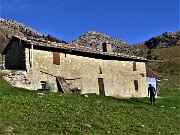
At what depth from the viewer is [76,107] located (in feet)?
70.0

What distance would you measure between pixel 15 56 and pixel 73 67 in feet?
19.3

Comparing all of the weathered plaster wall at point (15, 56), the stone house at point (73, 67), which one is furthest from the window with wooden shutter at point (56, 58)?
the weathered plaster wall at point (15, 56)

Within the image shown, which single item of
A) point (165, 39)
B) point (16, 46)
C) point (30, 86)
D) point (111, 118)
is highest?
point (165, 39)

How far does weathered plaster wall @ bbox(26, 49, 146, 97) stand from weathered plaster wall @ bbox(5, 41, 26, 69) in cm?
109

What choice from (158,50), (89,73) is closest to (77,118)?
(89,73)

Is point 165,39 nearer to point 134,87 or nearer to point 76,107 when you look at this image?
point 134,87

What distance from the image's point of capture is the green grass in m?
15.7

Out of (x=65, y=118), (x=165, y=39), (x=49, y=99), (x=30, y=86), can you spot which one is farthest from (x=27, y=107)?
(x=165, y=39)

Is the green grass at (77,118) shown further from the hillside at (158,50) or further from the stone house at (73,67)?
the hillside at (158,50)

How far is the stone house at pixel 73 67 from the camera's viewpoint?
3344cm

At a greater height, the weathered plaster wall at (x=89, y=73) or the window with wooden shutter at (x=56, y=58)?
the window with wooden shutter at (x=56, y=58)

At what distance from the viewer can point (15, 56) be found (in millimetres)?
35156

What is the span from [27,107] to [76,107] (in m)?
3.41

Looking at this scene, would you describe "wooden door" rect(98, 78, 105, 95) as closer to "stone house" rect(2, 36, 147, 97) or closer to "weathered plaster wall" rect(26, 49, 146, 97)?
"stone house" rect(2, 36, 147, 97)
